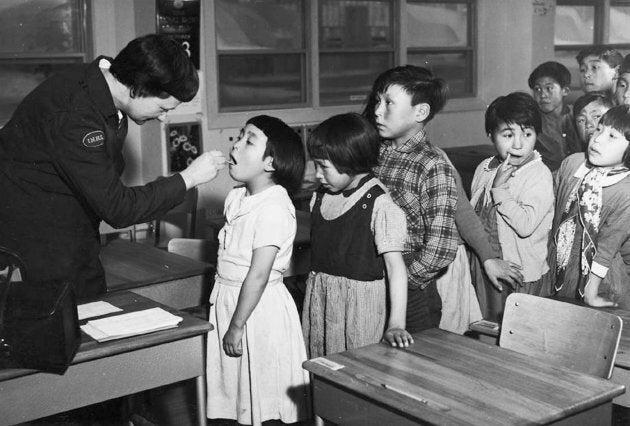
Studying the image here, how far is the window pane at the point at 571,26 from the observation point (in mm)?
4455

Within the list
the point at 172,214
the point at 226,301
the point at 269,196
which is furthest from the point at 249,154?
the point at 172,214

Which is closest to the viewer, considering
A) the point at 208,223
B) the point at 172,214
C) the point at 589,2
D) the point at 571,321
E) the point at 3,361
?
the point at 3,361

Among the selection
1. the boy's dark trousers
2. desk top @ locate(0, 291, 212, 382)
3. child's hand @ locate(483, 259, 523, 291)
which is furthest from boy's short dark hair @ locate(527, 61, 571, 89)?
desk top @ locate(0, 291, 212, 382)

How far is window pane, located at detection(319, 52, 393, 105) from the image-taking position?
6355 millimetres

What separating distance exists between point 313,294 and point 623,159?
126cm

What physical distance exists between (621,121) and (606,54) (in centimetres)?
65

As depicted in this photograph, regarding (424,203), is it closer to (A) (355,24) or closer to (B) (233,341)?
(B) (233,341)

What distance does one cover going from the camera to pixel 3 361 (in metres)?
1.99

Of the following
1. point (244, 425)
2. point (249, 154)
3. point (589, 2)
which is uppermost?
point (589, 2)

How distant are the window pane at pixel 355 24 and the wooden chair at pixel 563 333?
4.13 m

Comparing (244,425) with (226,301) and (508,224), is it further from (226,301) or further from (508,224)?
(508,224)

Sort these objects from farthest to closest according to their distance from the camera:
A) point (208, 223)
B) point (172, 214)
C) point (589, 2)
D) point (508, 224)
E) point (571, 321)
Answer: point (172, 214) → point (208, 223) → point (589, 2) → point (508, 224) → point (571, 321)

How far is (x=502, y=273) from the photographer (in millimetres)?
3172

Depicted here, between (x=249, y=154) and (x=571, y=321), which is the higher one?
(x=249, y=154)
